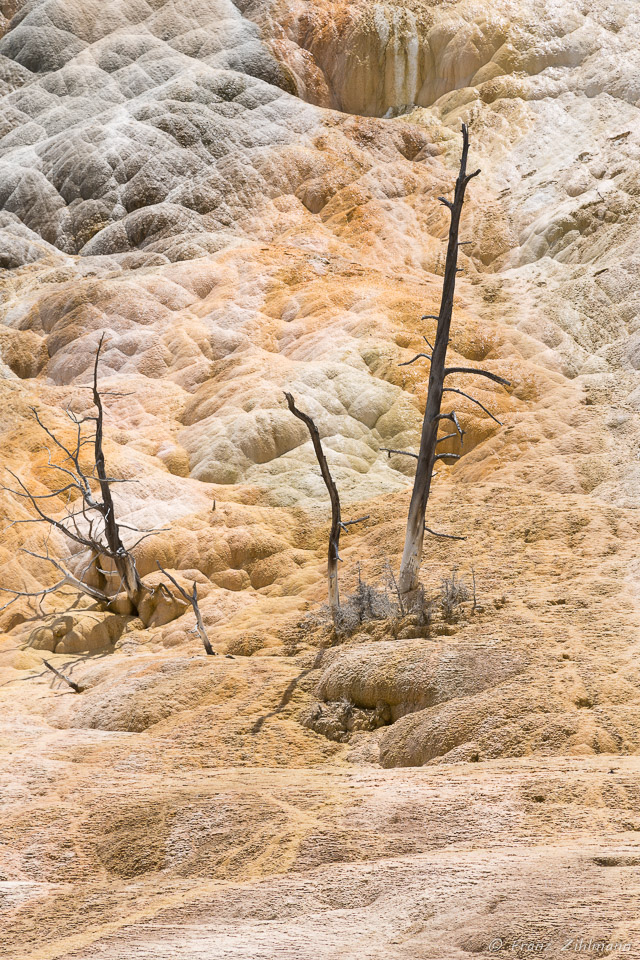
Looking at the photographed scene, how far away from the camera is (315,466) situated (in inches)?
704

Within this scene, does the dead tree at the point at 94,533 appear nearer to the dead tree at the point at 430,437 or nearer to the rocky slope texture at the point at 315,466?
the rocky slope texture at the point at 315,466

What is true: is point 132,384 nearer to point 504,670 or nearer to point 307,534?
point 307,534

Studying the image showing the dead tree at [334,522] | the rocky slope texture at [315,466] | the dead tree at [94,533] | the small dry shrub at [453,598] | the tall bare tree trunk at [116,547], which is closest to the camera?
the rocky slope texture at [315,466]

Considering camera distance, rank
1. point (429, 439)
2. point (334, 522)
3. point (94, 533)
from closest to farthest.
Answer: point (429, 439)
point (334, 522)
point (94, 533)

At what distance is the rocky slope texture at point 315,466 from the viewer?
17.7 ft

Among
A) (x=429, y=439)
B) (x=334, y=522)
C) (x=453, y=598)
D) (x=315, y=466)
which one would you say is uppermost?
(x=429, y=439)

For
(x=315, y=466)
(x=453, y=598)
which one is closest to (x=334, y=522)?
(x=453, y=598)

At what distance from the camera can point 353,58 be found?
34.2 m

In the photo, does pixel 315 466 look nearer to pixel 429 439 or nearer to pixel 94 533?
pixel 94 533

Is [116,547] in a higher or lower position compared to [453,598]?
lower

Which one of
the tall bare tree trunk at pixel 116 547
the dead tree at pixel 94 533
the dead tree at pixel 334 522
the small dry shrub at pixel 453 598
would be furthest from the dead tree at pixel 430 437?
the tall bare tree trunk at pixel 116 547

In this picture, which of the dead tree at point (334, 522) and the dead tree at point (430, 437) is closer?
the dead tree at point (430, 437)

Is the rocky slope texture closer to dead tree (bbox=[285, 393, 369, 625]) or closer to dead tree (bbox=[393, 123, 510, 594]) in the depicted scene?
dead tree (bbox=[285, 393, 369, 625])

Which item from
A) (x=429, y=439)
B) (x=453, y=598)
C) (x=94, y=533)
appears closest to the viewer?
(x=453, y=598)
